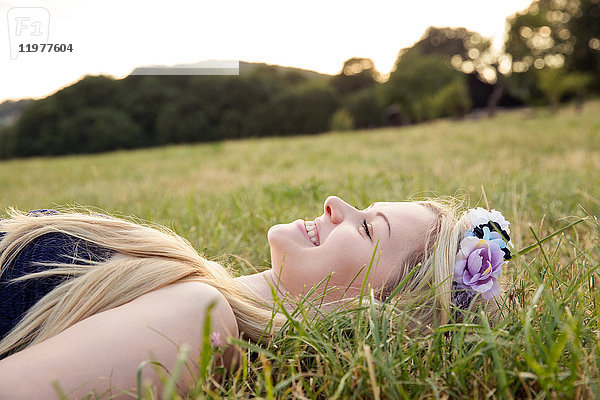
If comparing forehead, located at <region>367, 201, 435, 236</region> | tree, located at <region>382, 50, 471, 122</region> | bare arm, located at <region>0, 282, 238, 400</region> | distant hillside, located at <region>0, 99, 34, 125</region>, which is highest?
tree, located at <region>382, 50, 471, 122</region>

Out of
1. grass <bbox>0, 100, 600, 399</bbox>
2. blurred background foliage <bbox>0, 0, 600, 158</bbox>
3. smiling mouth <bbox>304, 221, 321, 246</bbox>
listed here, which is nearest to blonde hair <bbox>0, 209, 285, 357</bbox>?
grass <bbox>0, 100, 600, 399</bbox>

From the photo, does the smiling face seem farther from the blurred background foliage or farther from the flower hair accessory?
the blurred background foliage

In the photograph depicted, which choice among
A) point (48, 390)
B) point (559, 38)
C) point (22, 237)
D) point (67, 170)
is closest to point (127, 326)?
point (48, 390)

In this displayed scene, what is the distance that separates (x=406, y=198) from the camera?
3354 mm

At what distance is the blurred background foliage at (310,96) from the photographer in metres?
29.1

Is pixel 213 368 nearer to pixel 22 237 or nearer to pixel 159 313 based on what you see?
pixel 159 313

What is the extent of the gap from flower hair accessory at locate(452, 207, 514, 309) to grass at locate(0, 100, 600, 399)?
8cm

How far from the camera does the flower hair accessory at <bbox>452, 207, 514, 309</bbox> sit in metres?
1.56

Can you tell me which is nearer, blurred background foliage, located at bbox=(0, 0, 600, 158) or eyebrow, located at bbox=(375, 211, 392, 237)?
eyebrow, located at bbox=(375, 211, 392, 237)

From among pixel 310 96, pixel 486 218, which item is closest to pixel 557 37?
pixel 310 96

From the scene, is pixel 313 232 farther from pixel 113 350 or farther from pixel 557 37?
pixel 557 37

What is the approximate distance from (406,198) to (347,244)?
1786 millimetres

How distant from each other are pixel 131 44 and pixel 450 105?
90.5 feet

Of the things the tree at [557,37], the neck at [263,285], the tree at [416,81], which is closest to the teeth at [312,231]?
the neck at [263,285]
